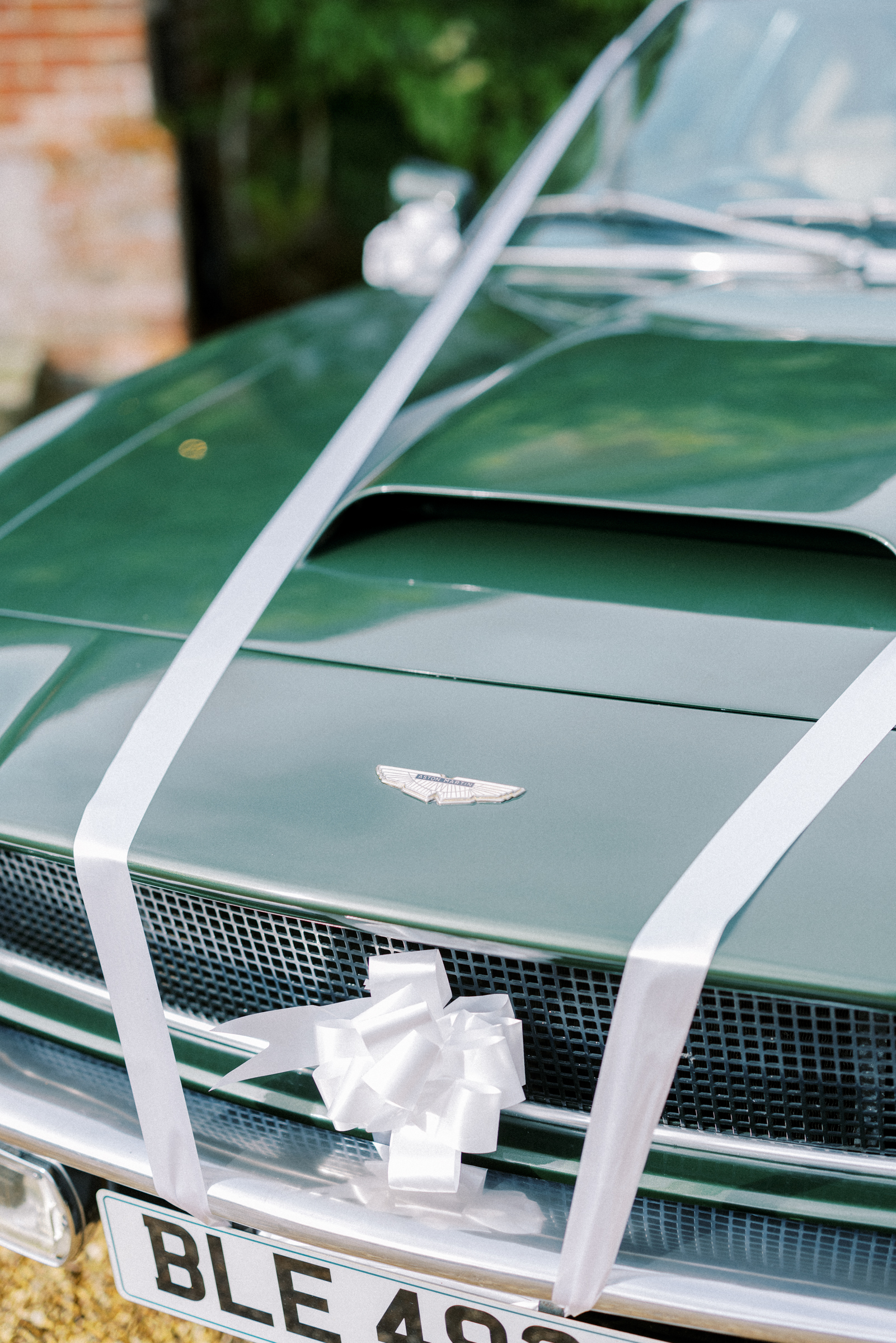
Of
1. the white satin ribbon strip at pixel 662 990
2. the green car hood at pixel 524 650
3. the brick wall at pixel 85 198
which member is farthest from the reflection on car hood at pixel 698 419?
the brick wall at pixel 85 198

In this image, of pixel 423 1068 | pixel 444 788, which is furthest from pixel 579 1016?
pixel 444 788

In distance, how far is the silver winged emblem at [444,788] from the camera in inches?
46.8

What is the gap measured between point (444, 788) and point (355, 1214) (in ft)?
1.45

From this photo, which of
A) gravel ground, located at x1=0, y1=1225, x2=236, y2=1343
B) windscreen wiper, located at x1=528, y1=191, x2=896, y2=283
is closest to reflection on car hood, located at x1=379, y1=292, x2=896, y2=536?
windscreen wiper, located at x1=528, y1=191, x2=896, y2=283

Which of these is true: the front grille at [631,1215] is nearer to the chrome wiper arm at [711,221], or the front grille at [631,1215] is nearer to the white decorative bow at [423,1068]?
the white decorative bow at [423,1068]

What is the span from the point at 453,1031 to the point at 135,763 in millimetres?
464

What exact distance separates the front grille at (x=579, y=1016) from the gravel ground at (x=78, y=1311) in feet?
1.79

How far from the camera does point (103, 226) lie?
4.97 metres

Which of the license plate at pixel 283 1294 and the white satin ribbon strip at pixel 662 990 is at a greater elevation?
the white satin ribbon strip at pixel 662 990

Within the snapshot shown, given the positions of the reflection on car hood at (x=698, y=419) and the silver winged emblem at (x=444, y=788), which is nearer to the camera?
the silver winged emblem at (x=444, y=788)

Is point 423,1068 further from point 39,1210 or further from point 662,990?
point 39,1210

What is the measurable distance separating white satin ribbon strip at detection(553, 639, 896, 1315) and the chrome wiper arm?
123 centimetres

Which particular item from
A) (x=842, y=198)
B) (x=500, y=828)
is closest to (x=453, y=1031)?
(x=500, y=828)

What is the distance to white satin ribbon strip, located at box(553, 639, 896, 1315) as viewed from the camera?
1.05 m
